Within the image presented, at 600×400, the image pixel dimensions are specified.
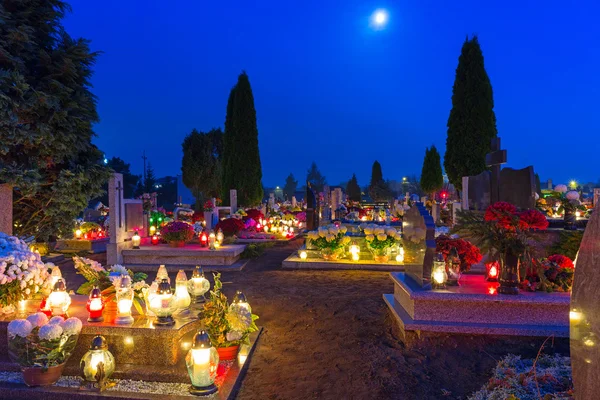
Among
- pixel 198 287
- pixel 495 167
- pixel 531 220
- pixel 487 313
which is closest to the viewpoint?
pixel 487 313

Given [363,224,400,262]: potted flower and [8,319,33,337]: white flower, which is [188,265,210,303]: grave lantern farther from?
[363,224,400,262]: potted flower

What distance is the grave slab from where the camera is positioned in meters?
5.20

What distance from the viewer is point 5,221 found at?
6.25m

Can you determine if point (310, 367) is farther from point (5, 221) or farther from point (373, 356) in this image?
point (5, 221)

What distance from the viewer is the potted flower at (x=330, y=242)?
440 inches

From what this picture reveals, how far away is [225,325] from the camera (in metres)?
4.80

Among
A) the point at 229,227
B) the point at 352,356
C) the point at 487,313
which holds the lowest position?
the point at 352,356

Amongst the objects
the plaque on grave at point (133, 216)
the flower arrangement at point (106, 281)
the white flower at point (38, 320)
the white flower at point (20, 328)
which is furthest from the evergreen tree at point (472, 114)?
the white flower at point (20, 328)

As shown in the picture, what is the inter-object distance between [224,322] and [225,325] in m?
0.04

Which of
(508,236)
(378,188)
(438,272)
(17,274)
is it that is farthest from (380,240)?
(378,188)

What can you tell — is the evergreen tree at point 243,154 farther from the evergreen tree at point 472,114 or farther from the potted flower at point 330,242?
the potted flower at point 330,242

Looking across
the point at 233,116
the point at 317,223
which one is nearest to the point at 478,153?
the point at 317,223

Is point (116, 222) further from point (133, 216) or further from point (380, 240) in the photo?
point (380, 240)

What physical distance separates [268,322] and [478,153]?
842 inches
